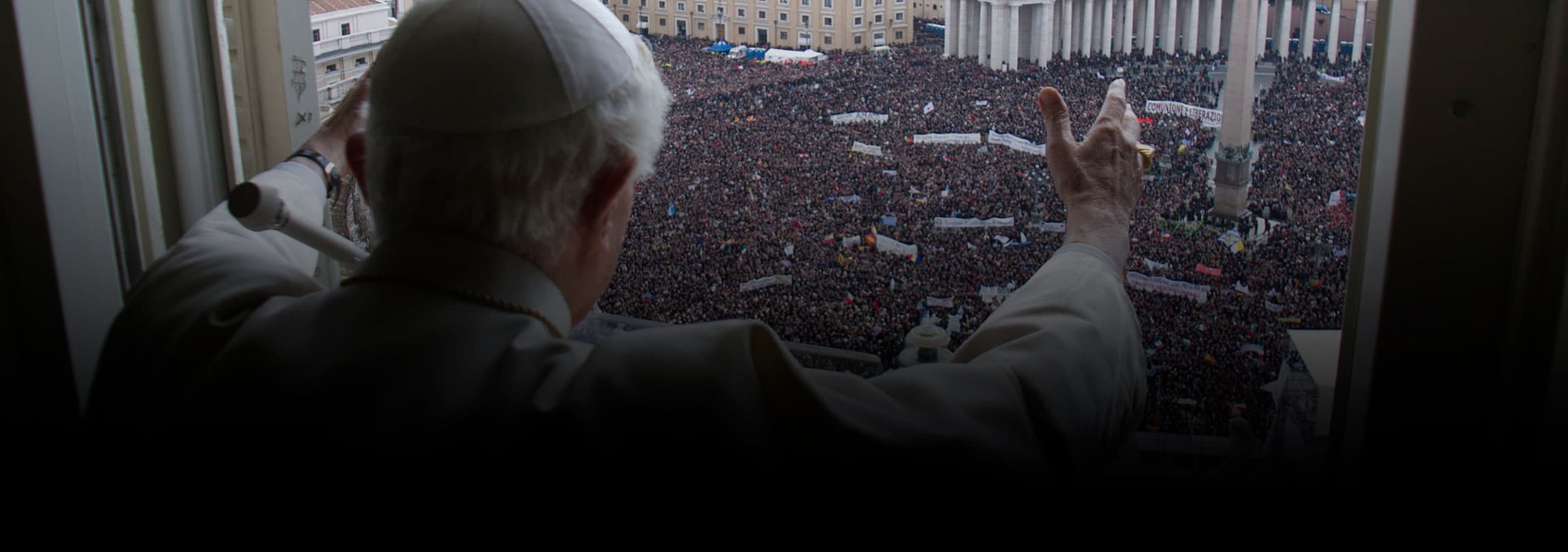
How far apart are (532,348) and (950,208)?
1221mm

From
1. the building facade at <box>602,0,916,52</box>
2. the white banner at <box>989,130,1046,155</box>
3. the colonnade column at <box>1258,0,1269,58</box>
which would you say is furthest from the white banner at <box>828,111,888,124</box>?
the colonnade column at <box>1258,0,1269,58</box>

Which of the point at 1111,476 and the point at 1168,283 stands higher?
the point at 1168,283

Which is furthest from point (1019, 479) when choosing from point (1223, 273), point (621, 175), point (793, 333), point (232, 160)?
point (232, 160)

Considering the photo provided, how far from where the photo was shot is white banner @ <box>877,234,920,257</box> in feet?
5.35

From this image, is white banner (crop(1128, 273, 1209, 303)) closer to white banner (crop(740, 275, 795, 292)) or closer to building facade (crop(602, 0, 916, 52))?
white banner (crop(740, 275, 795, 292))

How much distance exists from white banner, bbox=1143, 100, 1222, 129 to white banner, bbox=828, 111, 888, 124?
429 mm

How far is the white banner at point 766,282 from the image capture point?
1.53 m

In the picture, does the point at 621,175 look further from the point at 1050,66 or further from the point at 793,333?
the point at 1050,66

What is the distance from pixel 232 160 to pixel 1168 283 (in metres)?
1.18

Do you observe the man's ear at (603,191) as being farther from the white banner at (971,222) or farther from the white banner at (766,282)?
the white banner at (971,222)

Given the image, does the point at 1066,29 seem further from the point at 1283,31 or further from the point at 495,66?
the point at 495,66

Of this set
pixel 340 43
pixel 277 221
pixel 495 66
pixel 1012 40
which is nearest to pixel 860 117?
pixel 1012 40

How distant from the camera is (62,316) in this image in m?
1.09

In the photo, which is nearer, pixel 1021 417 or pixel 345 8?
pixel 1021 417
